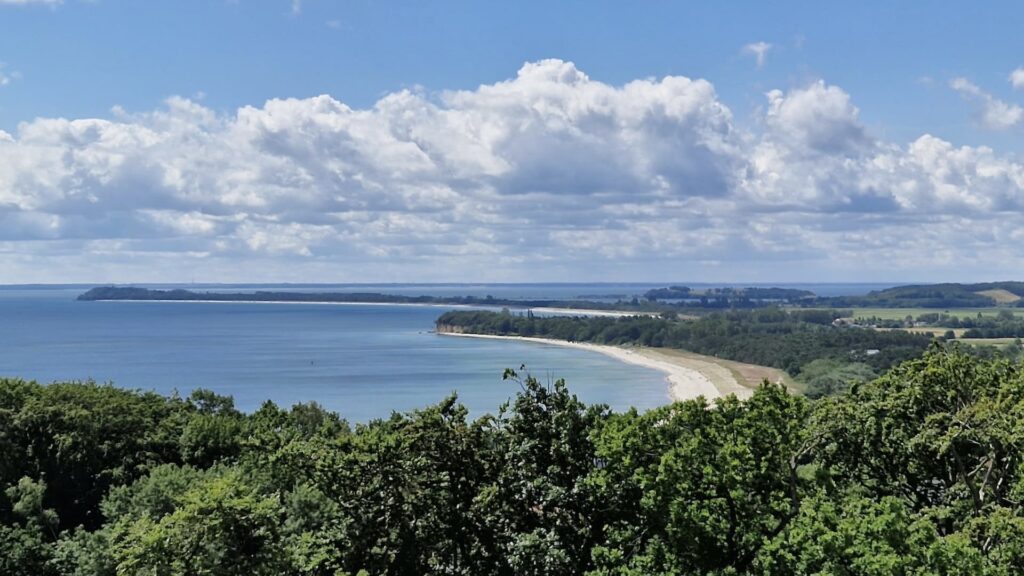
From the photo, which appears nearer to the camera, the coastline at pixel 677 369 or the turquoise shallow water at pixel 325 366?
the turquoise shallow water at pixel 325 366

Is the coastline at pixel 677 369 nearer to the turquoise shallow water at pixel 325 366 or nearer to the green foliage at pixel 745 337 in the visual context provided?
the turquoise shallow water at pixel 325 366

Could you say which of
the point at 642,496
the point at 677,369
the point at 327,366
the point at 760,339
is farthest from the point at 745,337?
the point at 642,496

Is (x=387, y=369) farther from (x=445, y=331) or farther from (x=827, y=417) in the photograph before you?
(x=827, y=417)

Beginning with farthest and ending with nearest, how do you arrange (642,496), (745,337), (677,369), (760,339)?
(745,337), (760,339), (677,369), (642,496)

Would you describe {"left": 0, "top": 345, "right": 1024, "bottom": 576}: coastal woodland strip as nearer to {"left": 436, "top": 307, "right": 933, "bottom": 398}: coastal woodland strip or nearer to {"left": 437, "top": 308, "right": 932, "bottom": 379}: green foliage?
{"left": 436, "top": 307, "right": 933, "bottom": 398}: coastal woodland strip

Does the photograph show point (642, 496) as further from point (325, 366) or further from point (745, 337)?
point (745, 337)

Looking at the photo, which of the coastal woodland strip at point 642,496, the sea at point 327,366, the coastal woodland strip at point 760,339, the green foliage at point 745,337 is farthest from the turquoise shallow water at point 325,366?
the coastal woodland strip at point 642,496

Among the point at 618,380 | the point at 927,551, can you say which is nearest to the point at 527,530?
the point at 927,551
